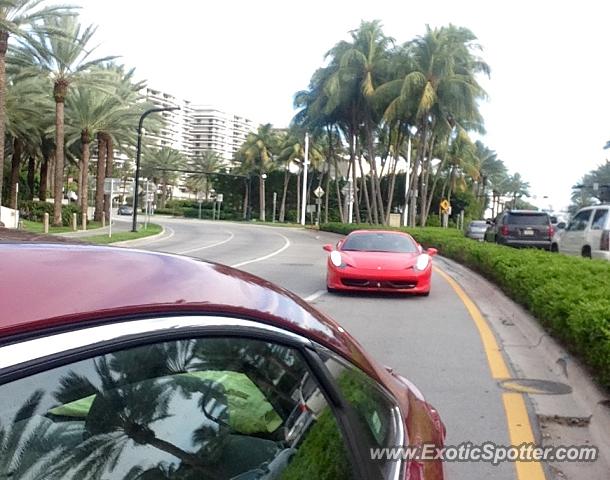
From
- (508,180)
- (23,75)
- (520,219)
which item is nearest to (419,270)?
(520,219)

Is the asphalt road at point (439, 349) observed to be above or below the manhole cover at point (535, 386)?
below

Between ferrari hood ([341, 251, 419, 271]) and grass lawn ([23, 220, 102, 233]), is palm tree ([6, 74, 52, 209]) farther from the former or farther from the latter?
ferrari hood ([341, 251, 419, 271])

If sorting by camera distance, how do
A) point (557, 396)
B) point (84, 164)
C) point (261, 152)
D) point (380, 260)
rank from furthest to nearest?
1. point (261, 152)
2. point (84, 164)
3. point (380, 260)
4. point (557, 396)

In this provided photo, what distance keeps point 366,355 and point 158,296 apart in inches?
43.5

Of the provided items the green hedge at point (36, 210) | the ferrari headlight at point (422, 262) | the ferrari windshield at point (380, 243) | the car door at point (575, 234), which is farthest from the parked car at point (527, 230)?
the green hedge at point (36, 210)

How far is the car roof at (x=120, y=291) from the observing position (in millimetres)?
1369

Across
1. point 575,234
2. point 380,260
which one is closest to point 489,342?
point 380,260

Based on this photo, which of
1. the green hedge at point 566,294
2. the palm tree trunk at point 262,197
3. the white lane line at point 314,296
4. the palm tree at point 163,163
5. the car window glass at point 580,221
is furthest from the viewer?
the palm tree at point 163,163

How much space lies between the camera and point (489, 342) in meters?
8.65

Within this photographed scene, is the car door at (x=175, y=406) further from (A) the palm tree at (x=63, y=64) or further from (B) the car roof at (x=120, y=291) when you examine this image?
(A) the palm tree at (x=63, y=64)

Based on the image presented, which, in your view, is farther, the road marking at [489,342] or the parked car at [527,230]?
the parked car at [527,230]

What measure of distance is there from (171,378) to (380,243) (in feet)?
39.1

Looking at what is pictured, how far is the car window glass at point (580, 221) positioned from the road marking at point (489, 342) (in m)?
A: 5.83

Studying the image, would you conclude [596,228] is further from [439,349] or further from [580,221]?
[439,349]
